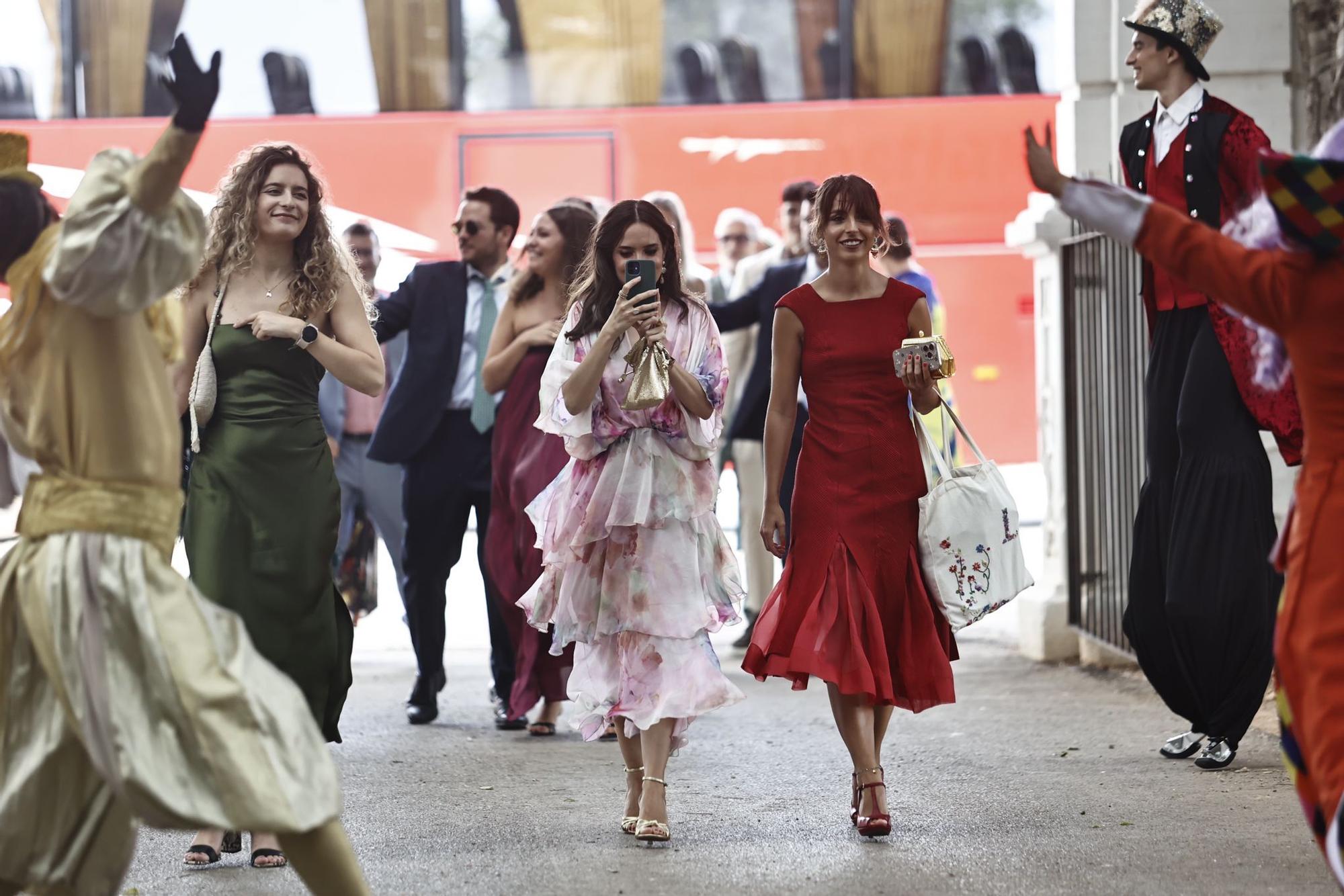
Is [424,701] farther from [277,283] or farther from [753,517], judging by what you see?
[277,283]

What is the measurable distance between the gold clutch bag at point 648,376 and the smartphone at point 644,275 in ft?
0.49

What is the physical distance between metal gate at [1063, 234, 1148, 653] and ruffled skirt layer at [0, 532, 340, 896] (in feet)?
19.0

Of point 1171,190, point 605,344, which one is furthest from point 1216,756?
point 605,344

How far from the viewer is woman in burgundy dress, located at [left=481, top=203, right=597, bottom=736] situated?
735 cm

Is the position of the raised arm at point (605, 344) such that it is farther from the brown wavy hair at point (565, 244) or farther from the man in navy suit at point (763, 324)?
the man in navy suit at point (763, 324)

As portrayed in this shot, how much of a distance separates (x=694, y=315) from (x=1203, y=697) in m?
2.26

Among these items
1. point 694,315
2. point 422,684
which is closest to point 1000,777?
point 694,315

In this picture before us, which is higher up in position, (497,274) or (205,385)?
(497,274)

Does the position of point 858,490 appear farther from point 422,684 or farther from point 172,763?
point 422,684

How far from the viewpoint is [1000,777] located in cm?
620

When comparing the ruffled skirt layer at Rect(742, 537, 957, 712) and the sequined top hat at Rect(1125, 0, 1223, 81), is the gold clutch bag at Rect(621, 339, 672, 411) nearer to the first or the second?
the ruffled skirt layer at Rect(742, 537, 957, 712)

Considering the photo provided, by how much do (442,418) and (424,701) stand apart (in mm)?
1214

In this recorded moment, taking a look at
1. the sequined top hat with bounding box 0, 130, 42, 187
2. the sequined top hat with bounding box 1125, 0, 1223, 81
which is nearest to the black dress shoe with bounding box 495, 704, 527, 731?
the sequined top hat with bounding box 1125, 0, 1223, 81

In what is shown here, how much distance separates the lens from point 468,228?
26.1 feet
